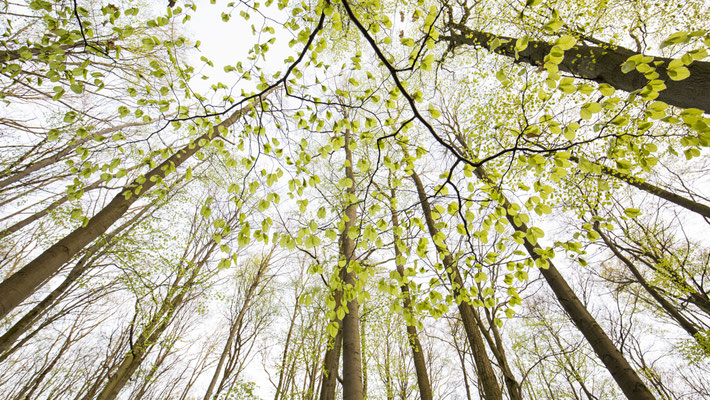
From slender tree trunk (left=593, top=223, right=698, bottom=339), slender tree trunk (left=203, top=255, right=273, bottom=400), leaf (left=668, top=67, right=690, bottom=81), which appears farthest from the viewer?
slender tree trunk (left=203, top=255, right=273, bottom=400)

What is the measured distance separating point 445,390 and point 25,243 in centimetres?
2076

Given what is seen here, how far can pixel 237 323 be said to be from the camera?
9438 mm

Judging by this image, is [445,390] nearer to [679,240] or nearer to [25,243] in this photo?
[679,240]

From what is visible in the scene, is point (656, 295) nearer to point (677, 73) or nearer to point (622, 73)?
point (622, 73)

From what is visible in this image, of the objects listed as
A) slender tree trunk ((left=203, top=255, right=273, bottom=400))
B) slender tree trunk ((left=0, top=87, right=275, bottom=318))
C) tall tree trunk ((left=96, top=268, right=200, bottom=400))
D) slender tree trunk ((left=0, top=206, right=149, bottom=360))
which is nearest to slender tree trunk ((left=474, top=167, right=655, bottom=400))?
slender tree trunk ((left=0, top=87, right=275, bottom=318))

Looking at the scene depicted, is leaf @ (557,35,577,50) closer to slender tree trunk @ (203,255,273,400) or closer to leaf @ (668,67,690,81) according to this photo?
leaf @ (668,67,690,81)

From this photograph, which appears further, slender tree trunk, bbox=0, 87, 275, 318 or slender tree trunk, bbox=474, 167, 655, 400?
slender tree trunk, bbox=474, 167, 655, 400

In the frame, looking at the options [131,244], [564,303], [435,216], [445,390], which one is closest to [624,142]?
[435,216]

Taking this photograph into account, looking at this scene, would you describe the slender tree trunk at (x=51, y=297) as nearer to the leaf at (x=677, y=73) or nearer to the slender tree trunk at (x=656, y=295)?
the leaf at (x=677, y=73)

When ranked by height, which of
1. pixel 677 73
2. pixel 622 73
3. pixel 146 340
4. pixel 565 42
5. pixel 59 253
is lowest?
pixel 677 73

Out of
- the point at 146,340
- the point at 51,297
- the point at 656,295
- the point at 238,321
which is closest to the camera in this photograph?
the point at 51,297

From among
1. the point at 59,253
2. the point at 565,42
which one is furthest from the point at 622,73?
the point at 59,253

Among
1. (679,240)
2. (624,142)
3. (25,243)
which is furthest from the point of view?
(679,240)

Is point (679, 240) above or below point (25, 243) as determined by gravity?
above
